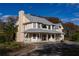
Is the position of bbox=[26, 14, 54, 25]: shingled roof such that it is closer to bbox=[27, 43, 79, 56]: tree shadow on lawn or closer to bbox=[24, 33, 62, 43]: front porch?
bbox=[24, 33, 62, 43]: front porch

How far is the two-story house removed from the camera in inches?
255

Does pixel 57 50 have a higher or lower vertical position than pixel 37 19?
lower

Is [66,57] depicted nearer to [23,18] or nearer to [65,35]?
[65,35]

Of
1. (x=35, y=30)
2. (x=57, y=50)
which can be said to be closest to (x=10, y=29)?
(x=35, y=30)

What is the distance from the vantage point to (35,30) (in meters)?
6.47

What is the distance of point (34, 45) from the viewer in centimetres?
650

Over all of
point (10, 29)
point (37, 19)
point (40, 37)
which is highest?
point (37, 19)

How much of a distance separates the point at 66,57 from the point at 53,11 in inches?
23.5

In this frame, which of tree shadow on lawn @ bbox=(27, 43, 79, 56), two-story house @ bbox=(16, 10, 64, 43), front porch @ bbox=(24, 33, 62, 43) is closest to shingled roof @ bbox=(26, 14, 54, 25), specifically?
two-story house @ bbox=(16, 10, 64, 43)

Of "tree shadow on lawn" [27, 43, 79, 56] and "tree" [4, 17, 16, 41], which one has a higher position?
"tree" [4, 17, 16, 41]

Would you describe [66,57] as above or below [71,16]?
below

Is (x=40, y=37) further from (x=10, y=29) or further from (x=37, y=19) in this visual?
(x=10, y=29)

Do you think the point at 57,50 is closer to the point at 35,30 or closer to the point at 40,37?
the point at 40,37

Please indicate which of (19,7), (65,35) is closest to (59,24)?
(65,35)
